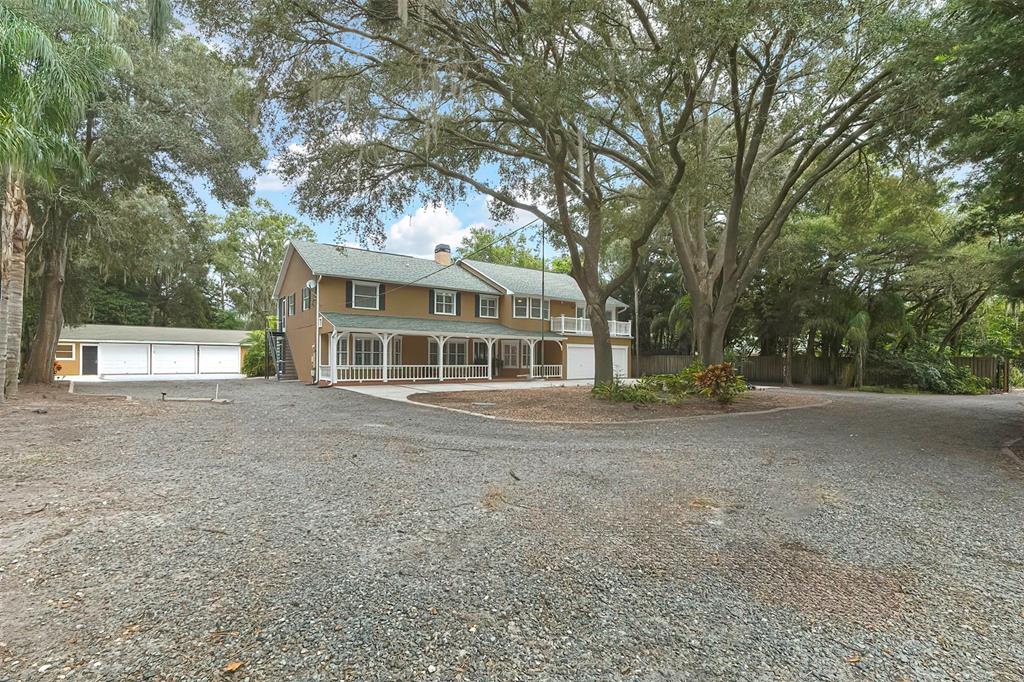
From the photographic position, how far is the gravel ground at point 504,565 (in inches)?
78.6

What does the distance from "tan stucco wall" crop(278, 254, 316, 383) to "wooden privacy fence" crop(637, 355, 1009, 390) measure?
64.8ft

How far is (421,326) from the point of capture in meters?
20.1

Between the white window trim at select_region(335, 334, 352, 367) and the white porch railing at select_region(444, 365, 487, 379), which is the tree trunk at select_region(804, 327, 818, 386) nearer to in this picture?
the white porch railing at select_region(444, 365, 487, 379)

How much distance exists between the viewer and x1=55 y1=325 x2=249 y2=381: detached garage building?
25.3 metres

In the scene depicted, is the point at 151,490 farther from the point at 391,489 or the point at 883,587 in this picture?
the point at 883,587

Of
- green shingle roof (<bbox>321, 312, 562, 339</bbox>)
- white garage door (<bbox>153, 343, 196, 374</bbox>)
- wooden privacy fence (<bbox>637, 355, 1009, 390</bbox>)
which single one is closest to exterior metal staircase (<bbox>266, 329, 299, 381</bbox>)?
green shingle roof (<bbox>321, 312, 562, 339</bbox>)

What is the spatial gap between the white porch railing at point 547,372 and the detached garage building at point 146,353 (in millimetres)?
16337

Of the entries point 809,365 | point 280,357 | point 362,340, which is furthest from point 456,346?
point 809,365

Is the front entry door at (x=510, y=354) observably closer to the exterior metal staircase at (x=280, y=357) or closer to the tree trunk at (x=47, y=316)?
the exterior metal staircase at (x=280, y=357)

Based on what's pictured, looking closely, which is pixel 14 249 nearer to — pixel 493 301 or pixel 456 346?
pixel 456 346

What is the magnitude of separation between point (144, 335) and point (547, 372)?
902 inches

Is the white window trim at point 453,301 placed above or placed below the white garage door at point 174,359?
above

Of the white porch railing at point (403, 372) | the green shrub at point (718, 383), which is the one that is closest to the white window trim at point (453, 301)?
the white porch railing at point (403, 372)

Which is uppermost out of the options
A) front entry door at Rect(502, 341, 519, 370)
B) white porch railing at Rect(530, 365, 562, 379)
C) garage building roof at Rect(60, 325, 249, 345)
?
garage building roof at Rect(60, 325, 249, 345)
